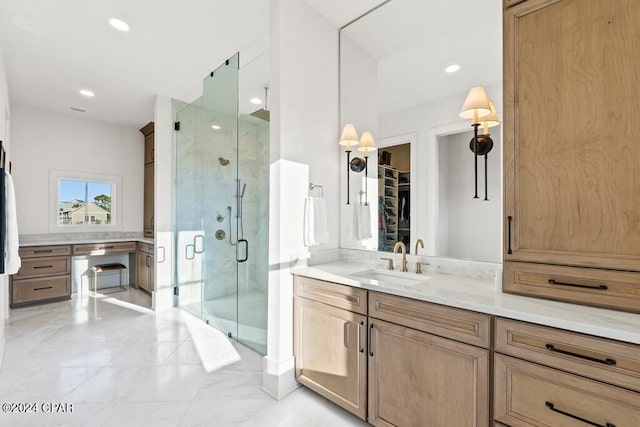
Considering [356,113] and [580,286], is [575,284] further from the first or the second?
[356,113]

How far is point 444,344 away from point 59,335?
3.81 m

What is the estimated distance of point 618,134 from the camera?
1.20 m

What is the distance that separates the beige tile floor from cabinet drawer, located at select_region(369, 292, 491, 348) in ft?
2.63

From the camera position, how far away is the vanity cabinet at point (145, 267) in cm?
439

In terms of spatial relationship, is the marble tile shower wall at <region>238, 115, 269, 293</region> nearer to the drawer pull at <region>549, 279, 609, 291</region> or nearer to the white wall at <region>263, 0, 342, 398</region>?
the white wall at <region>263, 0, 342, 398</region>

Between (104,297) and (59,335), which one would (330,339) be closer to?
(59,335)

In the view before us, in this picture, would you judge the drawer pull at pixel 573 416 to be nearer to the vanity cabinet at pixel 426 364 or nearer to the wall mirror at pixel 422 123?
the vanity cabinet at pixel 426 364

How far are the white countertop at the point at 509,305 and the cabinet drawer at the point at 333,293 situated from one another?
0.15 ft

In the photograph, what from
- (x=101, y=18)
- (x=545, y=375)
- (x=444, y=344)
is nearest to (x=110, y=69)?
(x=101, y=18)

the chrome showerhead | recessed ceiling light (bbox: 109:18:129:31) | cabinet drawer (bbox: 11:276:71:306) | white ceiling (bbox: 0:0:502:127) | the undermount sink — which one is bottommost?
cabinet drawer (bbox: 11:276:71:306)

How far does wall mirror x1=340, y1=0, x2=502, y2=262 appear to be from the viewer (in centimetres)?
181

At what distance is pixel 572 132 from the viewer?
130 cm

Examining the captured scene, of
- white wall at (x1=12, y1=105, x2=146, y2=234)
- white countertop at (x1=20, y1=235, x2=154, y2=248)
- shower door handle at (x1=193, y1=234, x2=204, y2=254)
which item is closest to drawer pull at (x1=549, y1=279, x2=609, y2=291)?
shower door handle at (x1=193, y1=234, x2=204, y2=254)

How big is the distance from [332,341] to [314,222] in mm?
822
